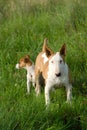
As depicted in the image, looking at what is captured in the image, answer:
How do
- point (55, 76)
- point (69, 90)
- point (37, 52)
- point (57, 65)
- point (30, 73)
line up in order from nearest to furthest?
point (57, 65)
point (55, 76)
point (69, 90)
point (30, 73)
point (37, 52)

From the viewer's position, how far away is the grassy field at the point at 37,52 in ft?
24.2

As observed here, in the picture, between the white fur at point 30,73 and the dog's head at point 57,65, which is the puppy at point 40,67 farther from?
the dog's head at point 57,65

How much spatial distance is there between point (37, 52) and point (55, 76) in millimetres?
2313

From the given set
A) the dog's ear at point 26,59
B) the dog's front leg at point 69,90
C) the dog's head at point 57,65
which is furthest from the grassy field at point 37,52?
the dog's head at point 57,65

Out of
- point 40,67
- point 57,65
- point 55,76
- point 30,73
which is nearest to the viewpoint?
point 57,65

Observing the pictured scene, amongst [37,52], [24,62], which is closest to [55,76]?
[24,62]

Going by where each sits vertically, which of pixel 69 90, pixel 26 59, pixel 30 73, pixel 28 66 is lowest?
pixel 69 90

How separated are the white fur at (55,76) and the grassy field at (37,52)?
146 mm

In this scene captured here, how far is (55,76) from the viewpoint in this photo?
856 cm

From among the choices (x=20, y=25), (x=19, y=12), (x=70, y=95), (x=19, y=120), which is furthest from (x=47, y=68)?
(x=19, y=12)

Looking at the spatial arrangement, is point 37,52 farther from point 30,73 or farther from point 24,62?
point 30,73

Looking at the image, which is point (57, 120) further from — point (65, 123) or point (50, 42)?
point (50, 42)

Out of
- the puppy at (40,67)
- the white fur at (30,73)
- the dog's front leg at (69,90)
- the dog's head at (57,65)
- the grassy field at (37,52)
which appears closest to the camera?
A: the grassy field at (37,52)

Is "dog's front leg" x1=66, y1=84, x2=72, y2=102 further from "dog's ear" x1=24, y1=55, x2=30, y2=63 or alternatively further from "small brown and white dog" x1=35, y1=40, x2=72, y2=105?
"dog's ear" x1=24, y1=55, x2=30, y2=63
